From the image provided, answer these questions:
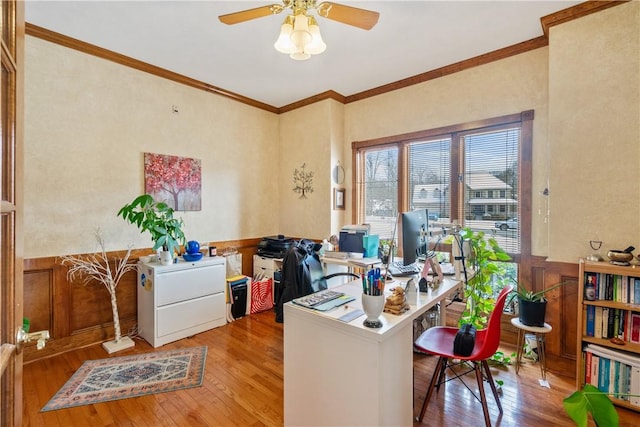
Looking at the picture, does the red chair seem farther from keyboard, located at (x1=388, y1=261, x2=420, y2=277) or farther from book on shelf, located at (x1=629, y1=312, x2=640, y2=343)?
book on shelf, located at (x1=629, y1=312, x2=640, y2=343)

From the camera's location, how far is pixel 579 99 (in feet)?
7.68

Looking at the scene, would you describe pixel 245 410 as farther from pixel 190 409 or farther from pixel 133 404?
pixel 133 404

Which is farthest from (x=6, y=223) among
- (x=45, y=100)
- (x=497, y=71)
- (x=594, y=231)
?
(x=497, y=71)

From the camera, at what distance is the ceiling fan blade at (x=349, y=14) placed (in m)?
1.79

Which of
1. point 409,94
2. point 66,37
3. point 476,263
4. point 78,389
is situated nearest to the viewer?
point 78,389

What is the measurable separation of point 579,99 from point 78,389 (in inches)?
175

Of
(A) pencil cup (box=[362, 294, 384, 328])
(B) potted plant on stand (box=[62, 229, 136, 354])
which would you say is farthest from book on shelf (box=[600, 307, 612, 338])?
(B) potted plant on stand (box=[62, 229, 136, 354])

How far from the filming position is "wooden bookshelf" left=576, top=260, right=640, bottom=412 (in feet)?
6.64

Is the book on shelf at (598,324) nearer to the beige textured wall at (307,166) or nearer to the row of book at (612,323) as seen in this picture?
the row of book at (612,323)

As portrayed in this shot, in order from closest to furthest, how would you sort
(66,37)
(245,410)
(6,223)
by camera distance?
1. (6,223)
2. (245,410)
3. (66,37)

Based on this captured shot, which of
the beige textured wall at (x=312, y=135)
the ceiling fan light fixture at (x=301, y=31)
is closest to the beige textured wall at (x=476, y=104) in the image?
the beige textured wall at (x=312, y=135)

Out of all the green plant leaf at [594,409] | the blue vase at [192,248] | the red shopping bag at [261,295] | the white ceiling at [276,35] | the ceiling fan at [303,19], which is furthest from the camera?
the red shopping bag at [261,295]

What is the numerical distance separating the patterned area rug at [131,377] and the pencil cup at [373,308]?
65.5 inches

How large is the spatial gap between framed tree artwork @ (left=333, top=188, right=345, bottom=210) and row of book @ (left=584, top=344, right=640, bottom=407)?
286 centimetres
